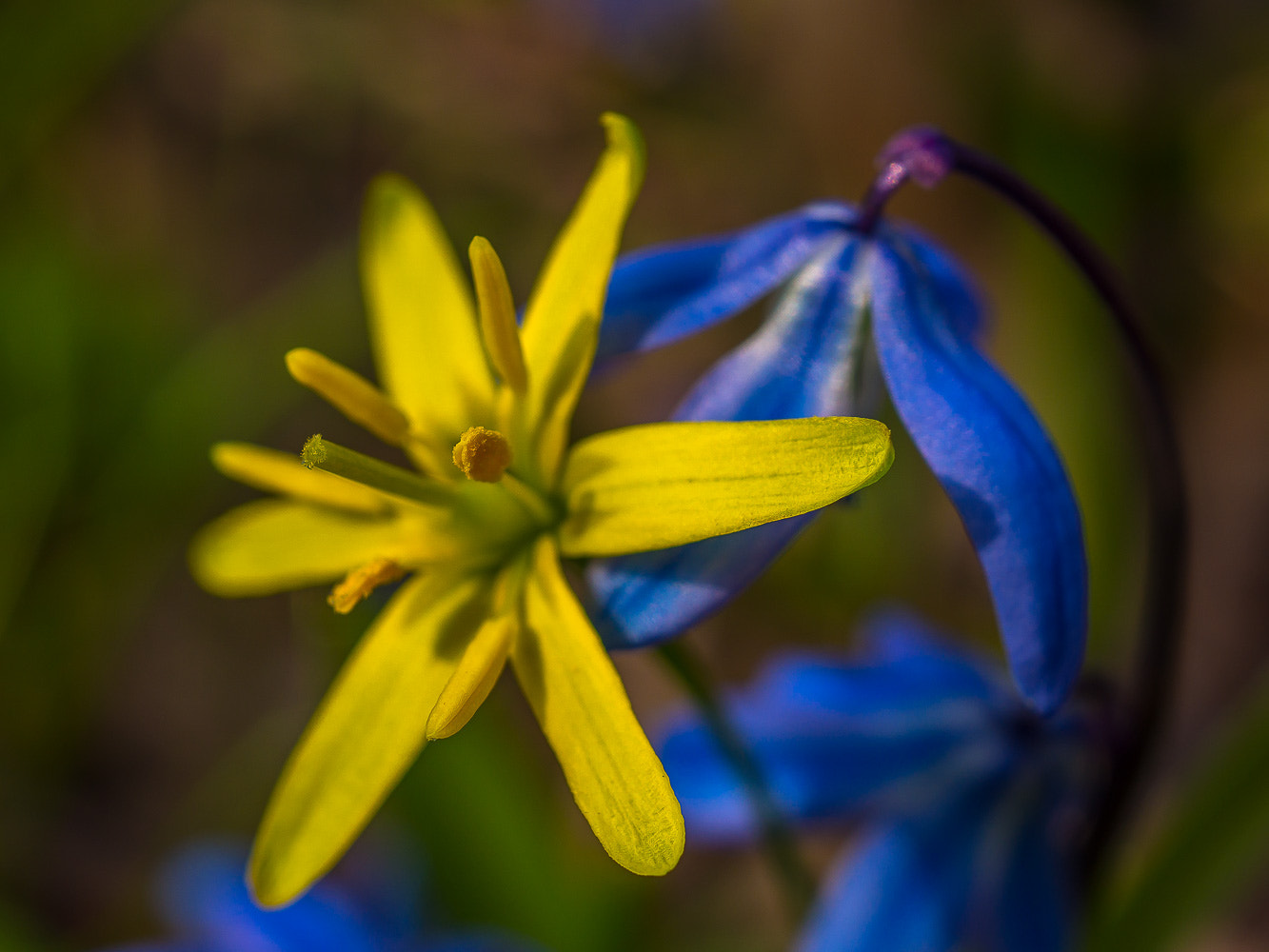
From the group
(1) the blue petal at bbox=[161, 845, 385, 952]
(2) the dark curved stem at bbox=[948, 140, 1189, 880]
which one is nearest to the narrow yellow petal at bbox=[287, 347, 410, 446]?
(2) the dark curved stem at bbox=[948, 140, 1189, 880]

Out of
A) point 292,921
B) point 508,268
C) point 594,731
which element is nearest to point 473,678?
point 594,731

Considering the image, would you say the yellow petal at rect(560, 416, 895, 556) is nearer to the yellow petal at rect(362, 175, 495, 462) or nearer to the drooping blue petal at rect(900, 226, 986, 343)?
the yellow petal at rect(362, 175, 495, 462)

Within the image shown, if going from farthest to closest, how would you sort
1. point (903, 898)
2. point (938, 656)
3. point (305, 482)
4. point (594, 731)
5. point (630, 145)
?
point (938, 656) → point (903, 898) → point (305, 482) → point (630, 145) → point (594, 731)

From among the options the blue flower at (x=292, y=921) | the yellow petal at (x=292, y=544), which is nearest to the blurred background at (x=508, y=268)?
the blue flower at (x=292, y=921)

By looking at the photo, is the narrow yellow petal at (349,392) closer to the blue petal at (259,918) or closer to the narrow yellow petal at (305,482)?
the narrow yellow petal at (305,482)

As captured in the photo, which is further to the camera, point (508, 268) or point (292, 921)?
point (508, 268)

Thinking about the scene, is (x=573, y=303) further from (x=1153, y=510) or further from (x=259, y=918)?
(x=259, y=918)

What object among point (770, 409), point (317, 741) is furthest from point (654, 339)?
point (317, 741)

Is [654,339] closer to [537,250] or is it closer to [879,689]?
[879,689]
